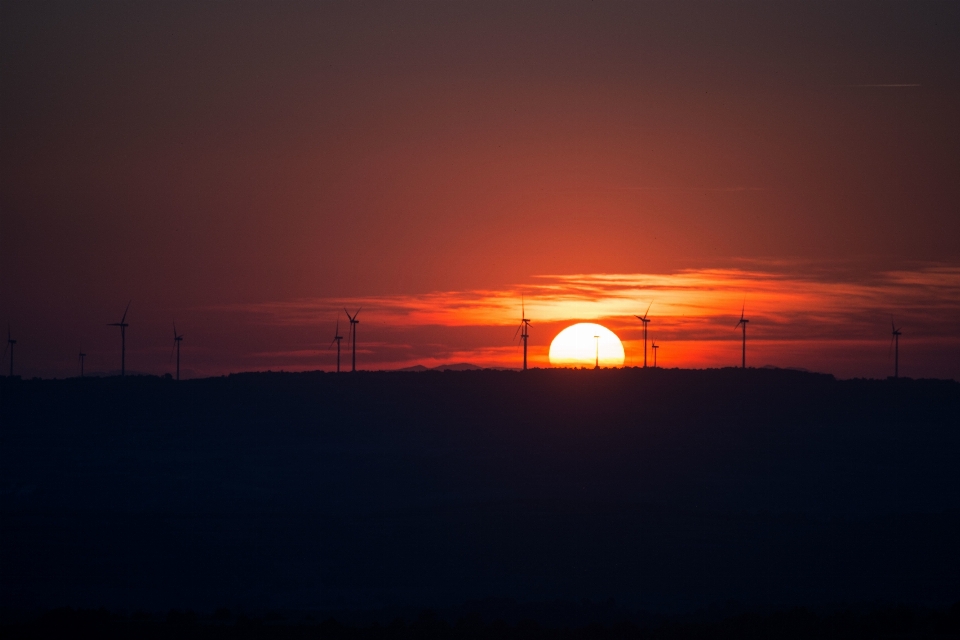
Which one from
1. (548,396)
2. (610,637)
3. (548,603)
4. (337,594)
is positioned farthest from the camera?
(548,396)

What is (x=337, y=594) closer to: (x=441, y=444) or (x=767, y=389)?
(x=441, y=444)

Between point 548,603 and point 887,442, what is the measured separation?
53260 millimetres

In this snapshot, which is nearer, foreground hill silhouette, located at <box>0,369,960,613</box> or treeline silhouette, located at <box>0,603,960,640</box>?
treeline silhouette, located at <box>0,603,960,640</box>

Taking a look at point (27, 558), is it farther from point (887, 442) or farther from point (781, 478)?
point (887, 442)

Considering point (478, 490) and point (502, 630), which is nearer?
point (502, 630)

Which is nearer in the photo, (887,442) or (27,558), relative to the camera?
(27,558)

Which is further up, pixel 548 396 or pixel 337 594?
pixel 548 396

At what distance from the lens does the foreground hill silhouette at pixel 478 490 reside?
67625 mm

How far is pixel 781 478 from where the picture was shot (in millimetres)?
88000

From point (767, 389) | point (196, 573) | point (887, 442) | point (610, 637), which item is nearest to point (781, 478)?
point (887, 442)

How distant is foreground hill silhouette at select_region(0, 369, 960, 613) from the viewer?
2662 inches

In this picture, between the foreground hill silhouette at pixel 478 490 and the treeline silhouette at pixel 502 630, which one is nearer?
the treeline silhouette at pixel 502 630

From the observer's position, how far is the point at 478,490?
86.8 metres

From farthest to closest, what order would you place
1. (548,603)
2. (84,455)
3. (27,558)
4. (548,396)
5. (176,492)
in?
(548,396) → (84,455) → (176,492) → (27,558) → (548,603)
